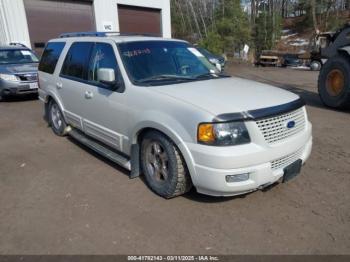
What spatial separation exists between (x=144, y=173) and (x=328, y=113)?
5636mm

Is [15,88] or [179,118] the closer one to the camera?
[179,118]

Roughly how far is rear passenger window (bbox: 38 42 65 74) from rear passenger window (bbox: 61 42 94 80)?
0.42 metres

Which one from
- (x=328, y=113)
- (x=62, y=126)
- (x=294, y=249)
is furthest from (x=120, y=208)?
(x=328, y=113)

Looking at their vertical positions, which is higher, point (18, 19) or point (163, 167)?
point (18, 19)

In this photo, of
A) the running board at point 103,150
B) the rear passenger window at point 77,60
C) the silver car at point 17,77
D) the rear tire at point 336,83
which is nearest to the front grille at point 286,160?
the running board at point 103,150

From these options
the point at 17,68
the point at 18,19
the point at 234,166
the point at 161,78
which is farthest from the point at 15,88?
the point at 234,166

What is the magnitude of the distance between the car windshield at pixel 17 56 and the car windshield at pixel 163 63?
7529mm

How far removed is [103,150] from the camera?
14.5ft

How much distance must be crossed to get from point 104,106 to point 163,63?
0.96 meters

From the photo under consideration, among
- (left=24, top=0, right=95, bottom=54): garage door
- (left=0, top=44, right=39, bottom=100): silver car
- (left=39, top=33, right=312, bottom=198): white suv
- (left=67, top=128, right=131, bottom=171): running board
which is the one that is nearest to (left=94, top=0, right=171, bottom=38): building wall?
(left=24, top=0, right=95, bottom=54): garage door

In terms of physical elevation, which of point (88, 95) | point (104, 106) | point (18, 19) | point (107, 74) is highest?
point (18, 19)

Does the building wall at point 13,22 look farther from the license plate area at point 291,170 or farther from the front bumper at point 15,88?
the license plate area at point 291,170

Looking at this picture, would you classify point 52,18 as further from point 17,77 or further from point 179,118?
point 179,118

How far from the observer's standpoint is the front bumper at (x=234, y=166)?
2943 millimetres
